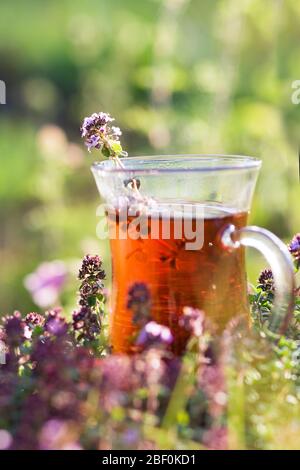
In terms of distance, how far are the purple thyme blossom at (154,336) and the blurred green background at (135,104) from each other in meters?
2.61

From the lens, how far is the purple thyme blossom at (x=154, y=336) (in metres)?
1.50

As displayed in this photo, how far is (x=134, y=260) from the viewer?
1660 mm

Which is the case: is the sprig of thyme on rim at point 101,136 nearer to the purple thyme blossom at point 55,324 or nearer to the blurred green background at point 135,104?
the purple thyme blossom at point 55,324

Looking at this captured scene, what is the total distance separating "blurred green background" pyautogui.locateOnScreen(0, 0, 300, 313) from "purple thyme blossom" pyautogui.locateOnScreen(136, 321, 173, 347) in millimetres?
2606

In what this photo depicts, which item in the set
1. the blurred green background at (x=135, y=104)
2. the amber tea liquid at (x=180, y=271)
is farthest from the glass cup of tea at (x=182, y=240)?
the blurred green background at (x=135, y=104)

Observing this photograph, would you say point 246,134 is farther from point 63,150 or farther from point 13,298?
point 13,298

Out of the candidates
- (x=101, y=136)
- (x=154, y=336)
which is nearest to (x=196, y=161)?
(x=101, y=136)

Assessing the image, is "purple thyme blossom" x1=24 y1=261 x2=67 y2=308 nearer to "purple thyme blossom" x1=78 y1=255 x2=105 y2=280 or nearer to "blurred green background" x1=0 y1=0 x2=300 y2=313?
"purple thyme blossom" x1=78 y1=255 x2=105 y2=280

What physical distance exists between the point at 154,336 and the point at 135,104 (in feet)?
18.3

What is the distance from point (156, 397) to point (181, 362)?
11 centimetres

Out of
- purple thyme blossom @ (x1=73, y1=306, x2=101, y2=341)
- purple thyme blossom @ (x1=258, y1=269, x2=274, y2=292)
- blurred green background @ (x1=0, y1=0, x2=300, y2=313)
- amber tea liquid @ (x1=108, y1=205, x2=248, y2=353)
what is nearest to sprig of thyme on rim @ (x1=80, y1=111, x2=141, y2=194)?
amber tea liquid @ (x1=108, y1=205, x2=248, y2=353)

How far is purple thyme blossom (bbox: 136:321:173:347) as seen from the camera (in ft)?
4.91

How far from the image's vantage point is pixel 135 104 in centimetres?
692
